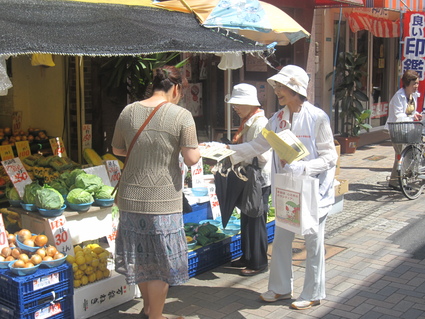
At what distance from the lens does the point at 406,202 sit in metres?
8.62

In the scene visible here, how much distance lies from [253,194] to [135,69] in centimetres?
267

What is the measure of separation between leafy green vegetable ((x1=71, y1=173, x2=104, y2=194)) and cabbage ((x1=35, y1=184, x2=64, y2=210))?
400 millimetres

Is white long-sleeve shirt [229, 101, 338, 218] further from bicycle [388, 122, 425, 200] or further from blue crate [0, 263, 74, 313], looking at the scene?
bicycle [388, 122, 425, 200]

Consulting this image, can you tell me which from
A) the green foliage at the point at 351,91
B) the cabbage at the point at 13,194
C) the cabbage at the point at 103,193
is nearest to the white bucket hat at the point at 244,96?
the cabbage at the point at 103,193

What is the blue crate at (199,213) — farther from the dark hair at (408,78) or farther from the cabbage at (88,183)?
the dark hair at (408,78)

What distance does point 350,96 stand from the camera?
13102mm

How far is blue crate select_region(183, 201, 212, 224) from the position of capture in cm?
636

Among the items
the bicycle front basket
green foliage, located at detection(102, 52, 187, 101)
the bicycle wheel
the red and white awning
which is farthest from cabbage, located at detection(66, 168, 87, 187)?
the red and white awning

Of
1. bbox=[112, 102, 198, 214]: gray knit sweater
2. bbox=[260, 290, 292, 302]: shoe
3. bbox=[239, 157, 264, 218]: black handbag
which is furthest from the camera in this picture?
bbox=[239, 157, 264, 218]: black handbag

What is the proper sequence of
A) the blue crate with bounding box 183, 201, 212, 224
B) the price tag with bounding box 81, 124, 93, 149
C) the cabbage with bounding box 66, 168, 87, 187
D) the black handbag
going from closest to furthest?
1. the black handbag
2. the cabbage with bounding box 66, 168, 87, 187
3. the blue crate with bounding box 183, 201, 212, 224
4. the price tag with bounding box 81, 124, 93, 149

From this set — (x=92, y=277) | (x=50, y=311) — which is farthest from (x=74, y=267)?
(x=50, y=311)

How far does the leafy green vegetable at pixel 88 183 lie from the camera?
17.3 ft

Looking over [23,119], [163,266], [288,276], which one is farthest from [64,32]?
[23,119]

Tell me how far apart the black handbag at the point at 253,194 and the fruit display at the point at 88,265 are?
1370 mm
